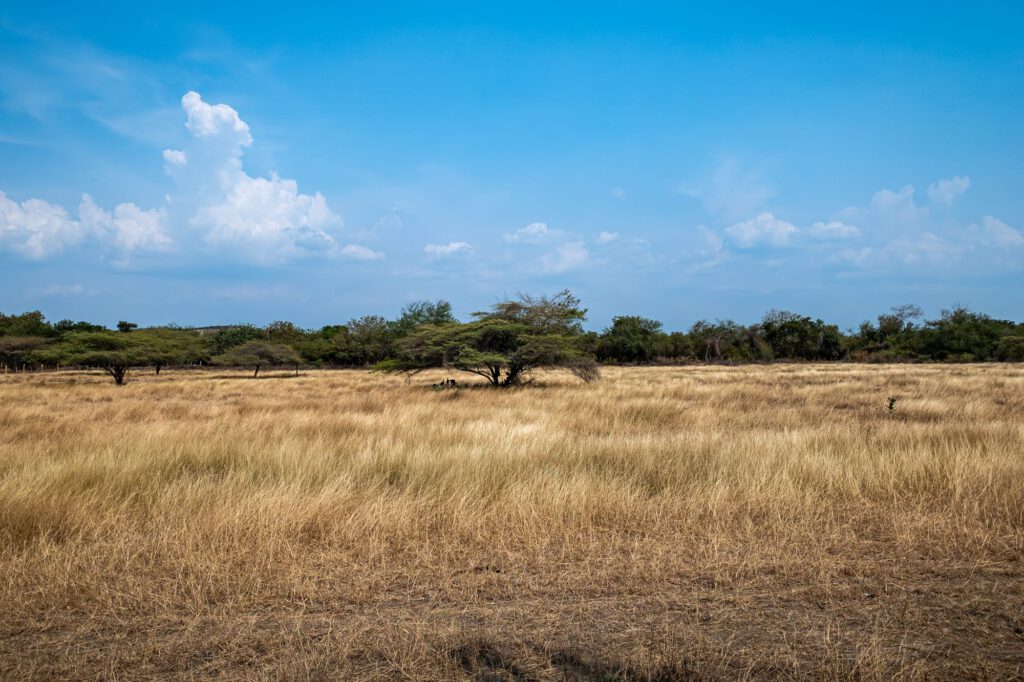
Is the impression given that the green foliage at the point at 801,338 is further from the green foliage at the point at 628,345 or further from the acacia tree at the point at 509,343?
the acacia tree at the point at 509,343

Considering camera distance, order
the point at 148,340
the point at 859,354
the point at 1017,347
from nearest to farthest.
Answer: the point at 148,340, the point at 1017,347, the point at 859,354

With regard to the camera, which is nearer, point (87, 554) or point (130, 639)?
point (130, 639)

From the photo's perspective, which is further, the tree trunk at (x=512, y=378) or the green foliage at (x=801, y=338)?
the green foliage at (x=801, y=338)

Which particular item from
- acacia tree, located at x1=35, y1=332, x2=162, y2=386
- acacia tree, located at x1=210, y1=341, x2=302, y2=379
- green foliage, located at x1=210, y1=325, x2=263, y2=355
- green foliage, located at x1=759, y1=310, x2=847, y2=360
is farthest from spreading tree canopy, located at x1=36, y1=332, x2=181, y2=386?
green foliage, located at x1=759, y1=310, x2=847, y2=360

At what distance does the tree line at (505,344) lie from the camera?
78.2ft

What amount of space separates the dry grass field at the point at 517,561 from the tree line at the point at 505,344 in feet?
50.9

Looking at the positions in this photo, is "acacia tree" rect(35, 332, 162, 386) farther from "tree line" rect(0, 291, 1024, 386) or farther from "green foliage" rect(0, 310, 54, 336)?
"green foliage" rect(0, 310, 54, 336)

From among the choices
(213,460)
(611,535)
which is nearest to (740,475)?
(611,535)

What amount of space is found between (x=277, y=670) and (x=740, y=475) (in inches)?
193

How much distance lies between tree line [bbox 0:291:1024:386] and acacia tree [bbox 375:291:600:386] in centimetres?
5

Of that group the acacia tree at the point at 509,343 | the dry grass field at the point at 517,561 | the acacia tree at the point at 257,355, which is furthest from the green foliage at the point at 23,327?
the dry grass field at the point at 517,561

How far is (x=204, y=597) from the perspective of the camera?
3482 millimetres

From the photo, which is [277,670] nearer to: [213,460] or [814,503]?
[814,503]

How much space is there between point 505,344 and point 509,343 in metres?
0.19
